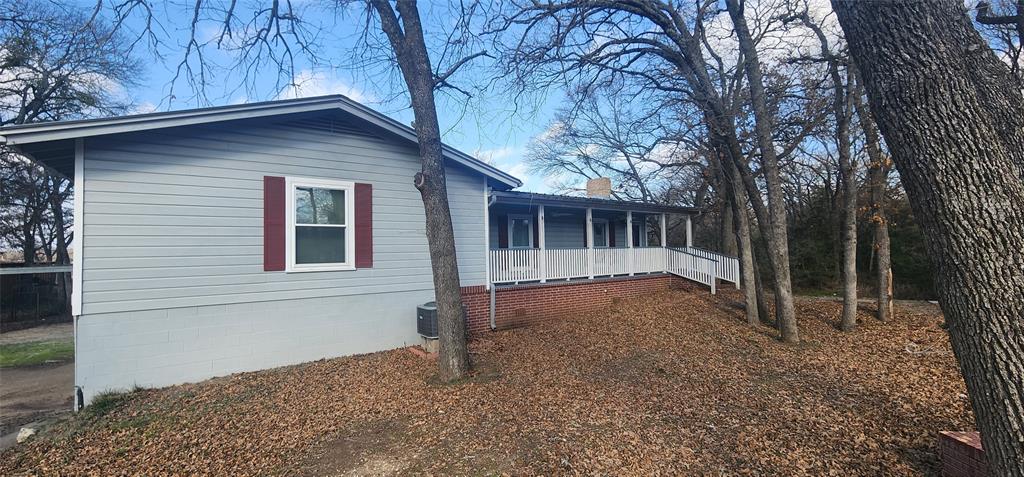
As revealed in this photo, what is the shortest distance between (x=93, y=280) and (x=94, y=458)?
246 centimetres

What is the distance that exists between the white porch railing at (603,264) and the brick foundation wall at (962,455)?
6761 mm

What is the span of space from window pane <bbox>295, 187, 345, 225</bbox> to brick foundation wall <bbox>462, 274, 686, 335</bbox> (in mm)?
2687

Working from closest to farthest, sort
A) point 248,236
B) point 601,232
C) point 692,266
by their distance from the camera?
point 248,236, point 692,266, point 601,232

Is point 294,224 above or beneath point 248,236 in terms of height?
above

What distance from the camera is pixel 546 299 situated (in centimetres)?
970

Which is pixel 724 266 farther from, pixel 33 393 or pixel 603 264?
pixel 33 393

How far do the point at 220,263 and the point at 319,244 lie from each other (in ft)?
4.27

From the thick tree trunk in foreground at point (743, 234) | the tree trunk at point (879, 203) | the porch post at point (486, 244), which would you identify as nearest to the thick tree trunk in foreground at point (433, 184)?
the porch post at point (486, 244)

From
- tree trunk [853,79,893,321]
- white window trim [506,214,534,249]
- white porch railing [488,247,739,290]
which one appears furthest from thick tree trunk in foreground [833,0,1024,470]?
white window trim [506,214,534,249]

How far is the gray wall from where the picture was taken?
532cm

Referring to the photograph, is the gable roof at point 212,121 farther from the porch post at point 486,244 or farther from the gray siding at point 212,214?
the porch post at point 486,244

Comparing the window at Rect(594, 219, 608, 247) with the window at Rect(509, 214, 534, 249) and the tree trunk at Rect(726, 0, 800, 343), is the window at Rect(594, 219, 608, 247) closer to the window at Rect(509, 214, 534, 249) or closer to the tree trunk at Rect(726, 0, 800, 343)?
the window at Rect(509, 214, 534, 249)

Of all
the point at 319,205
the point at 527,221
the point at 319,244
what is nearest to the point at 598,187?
the point at 527,221

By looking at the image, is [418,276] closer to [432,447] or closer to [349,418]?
[349,418]
